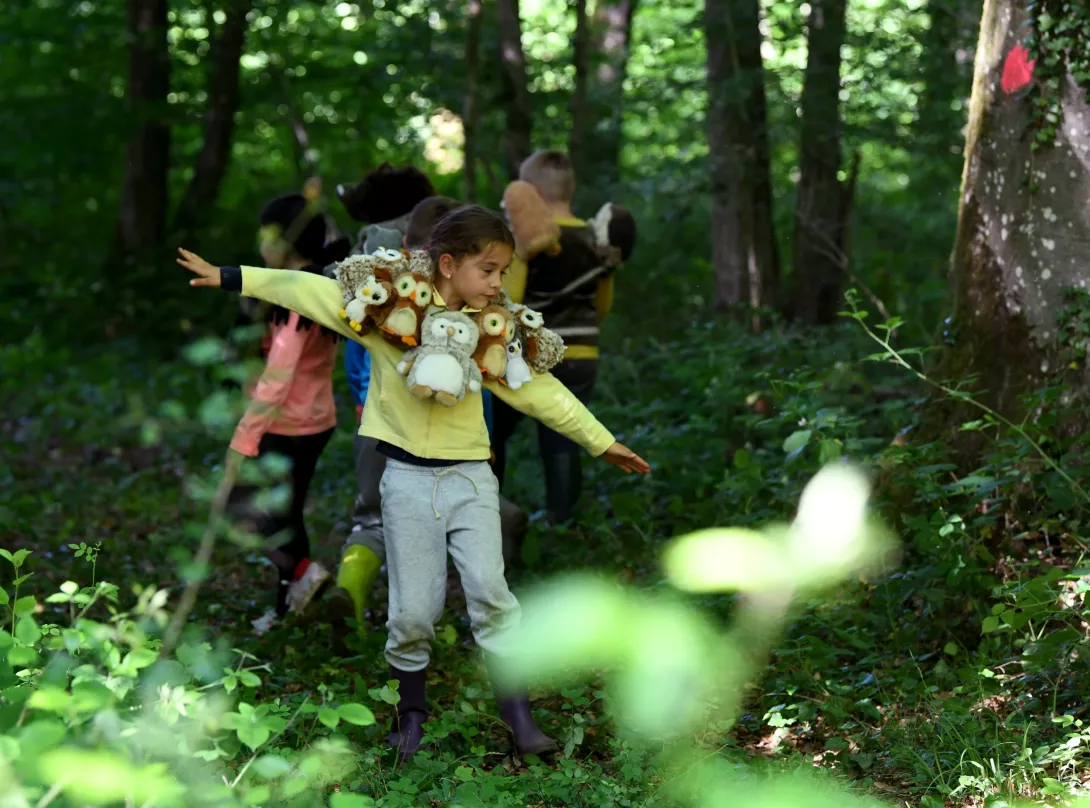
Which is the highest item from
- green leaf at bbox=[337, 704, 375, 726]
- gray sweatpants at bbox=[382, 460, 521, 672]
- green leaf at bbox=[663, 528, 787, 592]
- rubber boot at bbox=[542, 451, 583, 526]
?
green leaf at bbox=[663, 528, 787, 592]

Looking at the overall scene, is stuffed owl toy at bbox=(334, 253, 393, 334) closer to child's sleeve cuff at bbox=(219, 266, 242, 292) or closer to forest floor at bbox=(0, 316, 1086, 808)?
child's sleeve cuff at bbox=(219, 266, 242, 292)

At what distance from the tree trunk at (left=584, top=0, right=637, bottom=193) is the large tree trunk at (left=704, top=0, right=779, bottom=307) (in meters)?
1.23

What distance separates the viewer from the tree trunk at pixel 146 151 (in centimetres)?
1614

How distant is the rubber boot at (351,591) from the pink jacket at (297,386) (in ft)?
2.12

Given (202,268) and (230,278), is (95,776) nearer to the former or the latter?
(202,268)

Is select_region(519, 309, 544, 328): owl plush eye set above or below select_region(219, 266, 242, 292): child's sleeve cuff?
below

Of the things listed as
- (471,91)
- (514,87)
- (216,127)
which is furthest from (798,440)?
(216,127)

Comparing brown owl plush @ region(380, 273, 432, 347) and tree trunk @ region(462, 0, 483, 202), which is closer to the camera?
brown owl plush @ region(380, 273, 432, 347)

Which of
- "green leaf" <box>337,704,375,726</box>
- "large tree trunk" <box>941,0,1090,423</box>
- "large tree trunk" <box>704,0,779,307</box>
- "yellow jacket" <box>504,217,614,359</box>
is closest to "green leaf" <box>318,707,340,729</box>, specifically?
"green leaf" <box>337,704,375,726</box>

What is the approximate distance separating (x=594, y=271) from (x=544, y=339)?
2.66m

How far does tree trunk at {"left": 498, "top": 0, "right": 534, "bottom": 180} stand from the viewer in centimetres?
1114

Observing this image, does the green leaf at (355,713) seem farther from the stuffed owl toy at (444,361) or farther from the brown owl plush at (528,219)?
the brown owl plush at (528,219)

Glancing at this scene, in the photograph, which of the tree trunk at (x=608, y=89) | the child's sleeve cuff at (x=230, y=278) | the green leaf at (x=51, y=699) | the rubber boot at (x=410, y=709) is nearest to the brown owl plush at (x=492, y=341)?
the child's sleeve cuff at (x=230, y=278)

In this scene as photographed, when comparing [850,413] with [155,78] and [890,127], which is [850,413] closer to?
[890,127]
